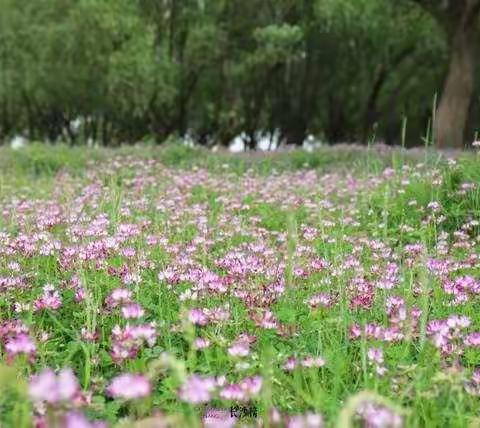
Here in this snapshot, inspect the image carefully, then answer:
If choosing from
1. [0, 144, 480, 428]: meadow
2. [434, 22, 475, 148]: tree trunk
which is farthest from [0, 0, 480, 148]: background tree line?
[0, 144, 480, 428]: meadow

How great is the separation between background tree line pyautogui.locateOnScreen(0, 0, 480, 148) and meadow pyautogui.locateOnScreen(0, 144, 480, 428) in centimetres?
1507

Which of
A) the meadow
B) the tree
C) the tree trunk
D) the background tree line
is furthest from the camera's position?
the background tree line

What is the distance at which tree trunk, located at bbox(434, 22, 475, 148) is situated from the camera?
18844mm

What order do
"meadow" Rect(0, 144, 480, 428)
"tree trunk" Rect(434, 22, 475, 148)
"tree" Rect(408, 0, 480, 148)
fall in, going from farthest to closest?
1. "tree trunk" Rect(434, 22, 475, 148)
2. "tree" Rect(408, 0, 480, 148)
3. "meadow" Rect(0, 144, 480, 428)

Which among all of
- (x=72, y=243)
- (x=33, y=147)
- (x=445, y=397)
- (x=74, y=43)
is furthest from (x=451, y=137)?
(x=445, y=397)

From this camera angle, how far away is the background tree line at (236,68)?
2309 cm

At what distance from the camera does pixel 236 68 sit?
2994 centimetres

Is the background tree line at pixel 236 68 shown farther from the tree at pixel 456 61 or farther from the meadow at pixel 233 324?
the meadow at pixel 233 324

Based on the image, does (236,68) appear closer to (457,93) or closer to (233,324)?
(457,93)

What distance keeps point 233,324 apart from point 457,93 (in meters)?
17.2

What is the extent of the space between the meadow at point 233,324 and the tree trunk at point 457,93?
12764 millimetres

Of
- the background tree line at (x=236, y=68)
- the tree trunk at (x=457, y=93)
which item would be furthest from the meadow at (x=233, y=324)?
the background tree line at (x=236, y=68)

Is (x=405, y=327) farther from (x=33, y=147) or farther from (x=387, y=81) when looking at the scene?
(x=387, y=81)

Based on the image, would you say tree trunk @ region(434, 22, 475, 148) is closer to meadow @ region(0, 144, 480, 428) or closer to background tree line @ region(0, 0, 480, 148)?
background tree line @ region(0, 0, 480, 148)
